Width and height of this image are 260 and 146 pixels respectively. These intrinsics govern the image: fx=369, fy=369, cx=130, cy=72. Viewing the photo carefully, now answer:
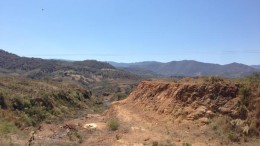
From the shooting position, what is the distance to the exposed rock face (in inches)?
1019

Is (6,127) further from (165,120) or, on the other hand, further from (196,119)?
(196,119)

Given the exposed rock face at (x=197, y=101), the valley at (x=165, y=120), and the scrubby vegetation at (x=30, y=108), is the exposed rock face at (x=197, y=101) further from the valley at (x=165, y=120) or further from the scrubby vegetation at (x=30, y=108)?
the scrubby vegetation at (x=30, y=108)

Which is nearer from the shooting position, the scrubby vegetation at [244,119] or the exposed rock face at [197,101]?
the scrubby vegetation at [244,119]

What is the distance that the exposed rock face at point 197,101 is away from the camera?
25.9m

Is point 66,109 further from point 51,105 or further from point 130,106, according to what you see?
point 130,106

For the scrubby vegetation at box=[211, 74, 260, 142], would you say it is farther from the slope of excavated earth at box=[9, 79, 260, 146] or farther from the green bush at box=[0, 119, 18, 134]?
the green bush at box=[0, 119, 18, 134]

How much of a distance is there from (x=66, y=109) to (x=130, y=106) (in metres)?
7.04

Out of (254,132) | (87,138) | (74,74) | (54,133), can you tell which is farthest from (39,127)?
(74,74)

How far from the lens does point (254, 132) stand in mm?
22703

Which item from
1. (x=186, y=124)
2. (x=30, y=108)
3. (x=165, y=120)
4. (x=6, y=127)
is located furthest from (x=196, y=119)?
(x=30, y=108)

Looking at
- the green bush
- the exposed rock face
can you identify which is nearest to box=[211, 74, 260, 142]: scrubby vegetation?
the exposed rock face

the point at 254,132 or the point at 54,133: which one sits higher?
the point at 254,132

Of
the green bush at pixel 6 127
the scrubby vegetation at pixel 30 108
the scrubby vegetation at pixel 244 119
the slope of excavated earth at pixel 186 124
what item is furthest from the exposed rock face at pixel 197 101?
the green bush at pixel 6 127

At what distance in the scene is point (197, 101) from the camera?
27.6 meters
